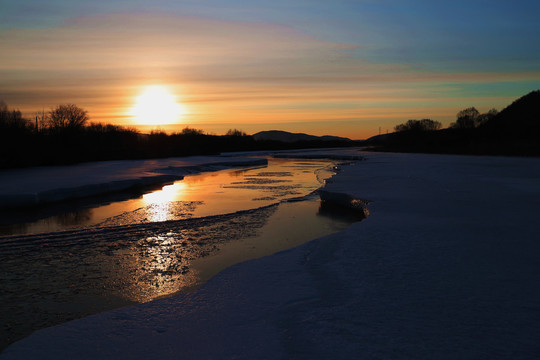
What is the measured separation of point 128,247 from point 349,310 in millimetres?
4195

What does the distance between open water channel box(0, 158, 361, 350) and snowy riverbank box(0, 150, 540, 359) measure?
682 millimetres

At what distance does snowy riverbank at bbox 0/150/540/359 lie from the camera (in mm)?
2711

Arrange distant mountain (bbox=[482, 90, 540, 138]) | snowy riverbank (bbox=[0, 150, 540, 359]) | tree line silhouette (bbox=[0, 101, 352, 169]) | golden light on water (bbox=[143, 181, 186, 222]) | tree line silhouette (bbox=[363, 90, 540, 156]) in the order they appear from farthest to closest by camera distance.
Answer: distant mountain (bbox=[482, 90, 540, 138]), tree line silhouette (bbox=[363, 90, 540, 156]), tree line silhouette (bbox=[0, 101, 352, 169]), golden light on water (bbox=[143, 181, 186, 222]), snowy riverbank (bbox=[0, 150, 540, 359])

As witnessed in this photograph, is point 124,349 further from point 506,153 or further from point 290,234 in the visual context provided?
point 506,153

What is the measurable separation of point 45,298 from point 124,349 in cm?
196

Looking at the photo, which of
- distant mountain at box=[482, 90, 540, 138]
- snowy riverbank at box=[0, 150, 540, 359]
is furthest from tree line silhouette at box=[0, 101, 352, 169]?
distant mountain at box=[482, 90, 540, 138]

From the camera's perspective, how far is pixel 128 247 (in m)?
6.24

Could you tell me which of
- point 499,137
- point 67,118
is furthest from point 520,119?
point 67,118

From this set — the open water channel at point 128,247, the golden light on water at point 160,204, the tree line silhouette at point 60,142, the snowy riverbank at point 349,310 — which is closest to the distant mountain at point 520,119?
the tree line silhouette at point 60,142

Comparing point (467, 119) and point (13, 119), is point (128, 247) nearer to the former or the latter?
point (13, 119)

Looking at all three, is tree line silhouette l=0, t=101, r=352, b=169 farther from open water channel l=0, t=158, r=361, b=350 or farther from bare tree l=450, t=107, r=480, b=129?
bare tree l=450, t=107, r=480, b=129

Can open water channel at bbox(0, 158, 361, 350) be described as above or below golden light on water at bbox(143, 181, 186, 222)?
below

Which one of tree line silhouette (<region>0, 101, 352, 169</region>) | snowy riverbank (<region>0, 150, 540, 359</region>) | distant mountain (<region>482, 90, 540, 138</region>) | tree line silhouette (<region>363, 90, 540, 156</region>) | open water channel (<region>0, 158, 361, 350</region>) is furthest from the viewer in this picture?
distant mountain (<region>482, 90, 540, 138</region>)

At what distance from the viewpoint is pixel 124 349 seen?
280 cm
